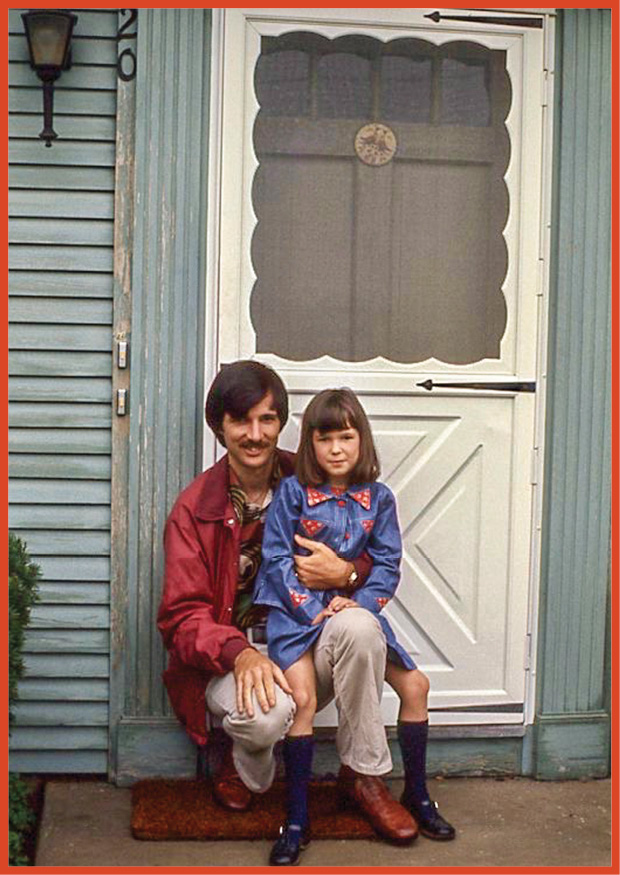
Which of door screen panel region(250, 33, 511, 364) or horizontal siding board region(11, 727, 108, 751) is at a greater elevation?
door screen panel region(250, 33, 511, 364)

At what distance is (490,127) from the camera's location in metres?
4.24

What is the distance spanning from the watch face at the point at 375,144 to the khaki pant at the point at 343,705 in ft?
4.87

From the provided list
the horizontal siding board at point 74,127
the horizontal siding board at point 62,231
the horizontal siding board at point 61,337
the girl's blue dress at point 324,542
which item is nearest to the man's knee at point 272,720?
the girl's blue dress at point 324,542

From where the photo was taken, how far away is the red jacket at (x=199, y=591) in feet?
12.2

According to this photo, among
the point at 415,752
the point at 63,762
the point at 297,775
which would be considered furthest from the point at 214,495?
the point at 63,762

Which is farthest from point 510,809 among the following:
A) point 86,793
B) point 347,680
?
point 86,793

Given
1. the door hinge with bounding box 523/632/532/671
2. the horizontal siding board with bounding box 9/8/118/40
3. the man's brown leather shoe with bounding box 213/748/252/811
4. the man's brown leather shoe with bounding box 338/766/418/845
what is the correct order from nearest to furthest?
the man's brown leather shoe with bounding box 338/766/418/845
the man's brown leather shoe with bounding box 213/748/252/811
the horizontal siding board with bounding box 9/8/118/40
the door hinge with bounding box 523/632/532/671

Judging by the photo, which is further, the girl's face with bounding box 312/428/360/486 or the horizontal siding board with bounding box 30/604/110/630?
the horizontal siding board with bounding box 30/604/110/630

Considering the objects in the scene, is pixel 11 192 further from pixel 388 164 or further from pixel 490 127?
pixel 490 127

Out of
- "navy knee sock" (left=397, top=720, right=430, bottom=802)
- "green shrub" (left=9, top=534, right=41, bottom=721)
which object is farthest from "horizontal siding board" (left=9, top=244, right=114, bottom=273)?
"navy knee sock" (left=397, top=720, right=430, bottom=802)

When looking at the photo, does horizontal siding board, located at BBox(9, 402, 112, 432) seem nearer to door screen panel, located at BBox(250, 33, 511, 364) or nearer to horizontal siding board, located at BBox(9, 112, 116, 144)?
door screen panel, located at BBox(250, 33, 511, 364)

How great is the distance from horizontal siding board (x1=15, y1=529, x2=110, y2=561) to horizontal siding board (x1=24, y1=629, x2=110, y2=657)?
0.25 m

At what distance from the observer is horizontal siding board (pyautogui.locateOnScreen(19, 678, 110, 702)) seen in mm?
4172

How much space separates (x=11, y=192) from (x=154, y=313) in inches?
23.2
